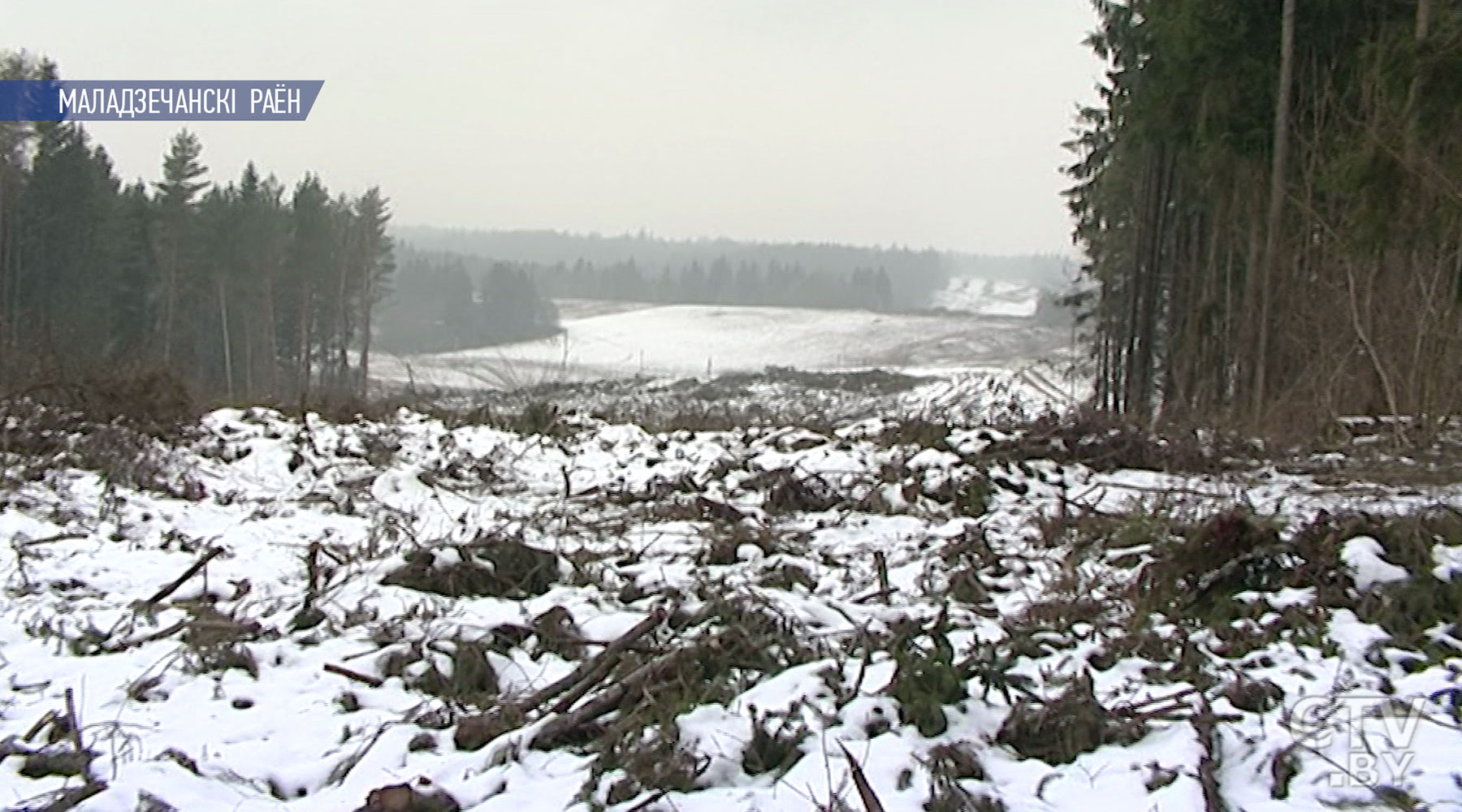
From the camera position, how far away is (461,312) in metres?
76.0

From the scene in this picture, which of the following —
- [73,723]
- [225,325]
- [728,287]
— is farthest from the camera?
[728,287]

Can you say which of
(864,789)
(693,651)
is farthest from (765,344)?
(864,789)

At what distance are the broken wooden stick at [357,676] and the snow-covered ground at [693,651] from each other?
0.02 meters

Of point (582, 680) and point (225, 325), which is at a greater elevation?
point (225, 325)

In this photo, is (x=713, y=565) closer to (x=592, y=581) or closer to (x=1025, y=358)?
(x=592, y=581)

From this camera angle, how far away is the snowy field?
5000 centimetres

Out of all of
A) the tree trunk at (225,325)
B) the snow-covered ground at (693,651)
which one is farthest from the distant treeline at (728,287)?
the snow-covered ground at (693,651)

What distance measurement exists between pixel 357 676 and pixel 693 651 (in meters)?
1.35

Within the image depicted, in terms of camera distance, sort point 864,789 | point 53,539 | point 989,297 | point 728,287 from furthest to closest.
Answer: point 989,297
point 728,287
point 53,539
point 864,789

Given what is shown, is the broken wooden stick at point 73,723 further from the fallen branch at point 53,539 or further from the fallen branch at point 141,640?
the fallen branch at point 53,539

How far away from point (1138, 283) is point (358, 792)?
20189mm

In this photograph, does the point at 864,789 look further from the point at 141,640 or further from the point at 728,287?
the point at 728,287

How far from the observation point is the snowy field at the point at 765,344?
50000 mm

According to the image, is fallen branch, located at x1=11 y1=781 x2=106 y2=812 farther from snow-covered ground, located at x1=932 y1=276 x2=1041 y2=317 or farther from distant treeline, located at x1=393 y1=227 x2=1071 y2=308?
snow-covered ground, located at x1=932 y1=276 x2=1041 y2=317
